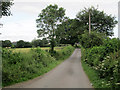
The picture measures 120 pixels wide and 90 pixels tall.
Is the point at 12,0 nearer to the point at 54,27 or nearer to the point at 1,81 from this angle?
the point at 1,81

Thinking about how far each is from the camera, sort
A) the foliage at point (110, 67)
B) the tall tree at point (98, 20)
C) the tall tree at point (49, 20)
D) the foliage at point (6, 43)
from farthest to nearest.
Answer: the tall tree at point (98, 20) → the tall tree at point (49, 20) → the foliage at point (6, 43) → the foliage at point (110, 67)

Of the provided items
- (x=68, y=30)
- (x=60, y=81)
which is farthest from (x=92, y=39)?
(x=68, y=30)

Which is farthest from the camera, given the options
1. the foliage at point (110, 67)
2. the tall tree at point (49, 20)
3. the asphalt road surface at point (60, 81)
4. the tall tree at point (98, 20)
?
the tall tree at point (98, 20)

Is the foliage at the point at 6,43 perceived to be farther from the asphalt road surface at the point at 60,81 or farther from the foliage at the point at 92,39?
the foliage at the point at 92,39

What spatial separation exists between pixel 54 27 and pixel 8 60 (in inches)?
539

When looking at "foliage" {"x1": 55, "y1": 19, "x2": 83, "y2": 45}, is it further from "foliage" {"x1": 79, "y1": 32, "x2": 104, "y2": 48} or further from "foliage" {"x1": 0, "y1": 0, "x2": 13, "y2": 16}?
"foliage" {"x1": 0, "y1": 0, "x2": 13, "y2": 16}

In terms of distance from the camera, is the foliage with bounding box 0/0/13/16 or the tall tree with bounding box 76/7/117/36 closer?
the foliage with bounding box 0/0/13/16

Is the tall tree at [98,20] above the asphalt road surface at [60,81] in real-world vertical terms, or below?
above

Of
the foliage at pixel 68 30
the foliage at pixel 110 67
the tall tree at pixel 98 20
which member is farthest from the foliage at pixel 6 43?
the tall tree at pixel 98 20

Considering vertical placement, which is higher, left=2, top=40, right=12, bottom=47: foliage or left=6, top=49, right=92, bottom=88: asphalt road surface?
left=2, top=40, right=12, bottom=47: foliage

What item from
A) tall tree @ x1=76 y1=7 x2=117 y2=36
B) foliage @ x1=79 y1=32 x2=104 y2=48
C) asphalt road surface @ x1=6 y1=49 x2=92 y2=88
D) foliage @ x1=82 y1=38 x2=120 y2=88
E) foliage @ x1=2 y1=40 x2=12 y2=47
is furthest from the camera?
tall tree @ x1=76 y1=7 x2=117 y2=36

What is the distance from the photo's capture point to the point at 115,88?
438 centimetres

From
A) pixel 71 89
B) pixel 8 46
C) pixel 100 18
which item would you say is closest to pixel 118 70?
pixel 71 89

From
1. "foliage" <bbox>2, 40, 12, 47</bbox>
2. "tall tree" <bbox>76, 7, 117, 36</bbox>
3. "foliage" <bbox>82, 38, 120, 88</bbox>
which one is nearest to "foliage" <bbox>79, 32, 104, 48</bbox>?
"foliage" <bbox>82, 38, 120, 88</bbox>
